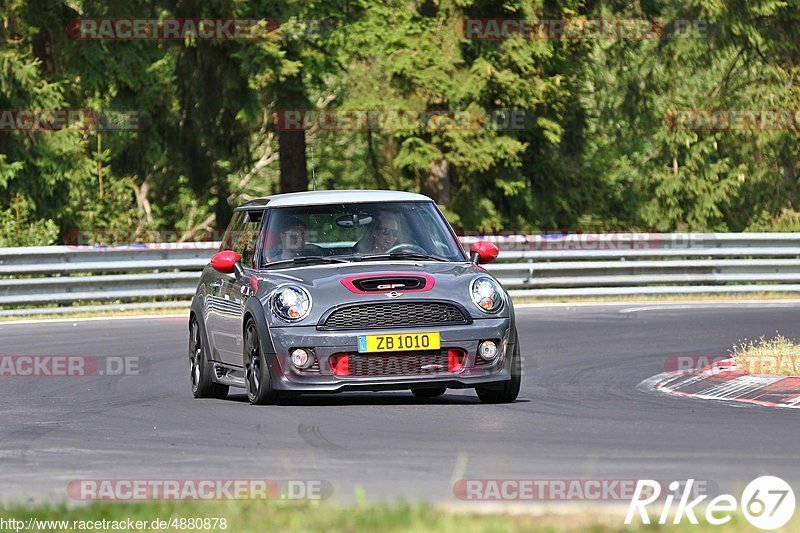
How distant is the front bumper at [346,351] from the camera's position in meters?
11.8

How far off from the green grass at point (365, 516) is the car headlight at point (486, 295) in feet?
15.8

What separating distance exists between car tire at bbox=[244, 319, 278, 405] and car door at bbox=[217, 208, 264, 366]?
24 cm

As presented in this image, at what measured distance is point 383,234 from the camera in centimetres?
1297

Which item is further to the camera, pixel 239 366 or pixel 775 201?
pixel 775 201

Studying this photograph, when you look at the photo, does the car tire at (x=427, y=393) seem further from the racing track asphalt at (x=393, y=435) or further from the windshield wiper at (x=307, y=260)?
the windshield wiper at (x=307, y=260)

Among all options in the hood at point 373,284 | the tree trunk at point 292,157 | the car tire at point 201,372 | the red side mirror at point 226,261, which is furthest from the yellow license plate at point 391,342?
the tree trunk at point 292,157

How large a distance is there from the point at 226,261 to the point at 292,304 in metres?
1.35

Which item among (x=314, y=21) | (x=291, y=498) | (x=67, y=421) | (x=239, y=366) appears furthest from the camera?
(x=314, y=21)

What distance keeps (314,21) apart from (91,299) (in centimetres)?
1008

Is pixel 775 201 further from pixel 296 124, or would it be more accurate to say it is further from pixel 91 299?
pixel 91 299

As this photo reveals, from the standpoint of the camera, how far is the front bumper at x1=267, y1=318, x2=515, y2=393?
1179 cm

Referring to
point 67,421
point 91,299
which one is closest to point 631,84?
point 91,299

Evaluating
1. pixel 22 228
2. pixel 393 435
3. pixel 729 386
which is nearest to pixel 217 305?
pixel 393 435

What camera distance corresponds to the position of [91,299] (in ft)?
81.7
